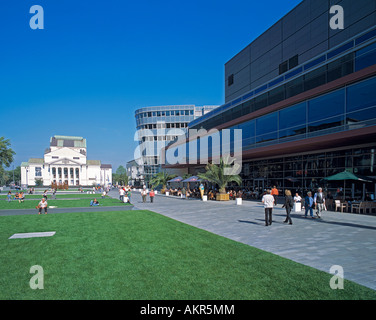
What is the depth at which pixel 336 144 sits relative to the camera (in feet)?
67.1

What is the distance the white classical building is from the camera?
11488 cm

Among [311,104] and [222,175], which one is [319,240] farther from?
[222,175]

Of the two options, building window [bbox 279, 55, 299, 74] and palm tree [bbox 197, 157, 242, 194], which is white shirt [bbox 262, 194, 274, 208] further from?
→ building window [bbox 279, 55, 299, 74]

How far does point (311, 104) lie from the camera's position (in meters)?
22.8

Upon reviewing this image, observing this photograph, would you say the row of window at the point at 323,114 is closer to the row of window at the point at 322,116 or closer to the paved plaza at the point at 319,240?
the row of window at the point at 322,116

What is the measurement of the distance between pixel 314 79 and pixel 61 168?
115 metres

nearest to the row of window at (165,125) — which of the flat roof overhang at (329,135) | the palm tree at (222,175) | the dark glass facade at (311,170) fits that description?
the dark glass facade at (311,170)

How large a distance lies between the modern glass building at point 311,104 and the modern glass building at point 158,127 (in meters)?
44.4

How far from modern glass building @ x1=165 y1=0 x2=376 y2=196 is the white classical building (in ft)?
301

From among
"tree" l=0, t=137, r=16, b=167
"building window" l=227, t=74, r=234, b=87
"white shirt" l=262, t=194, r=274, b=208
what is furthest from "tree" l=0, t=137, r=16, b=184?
"white shirt" l=262, t=194, r=274, b=208

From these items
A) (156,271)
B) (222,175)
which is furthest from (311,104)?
(156,271)

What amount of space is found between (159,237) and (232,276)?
15.6ft

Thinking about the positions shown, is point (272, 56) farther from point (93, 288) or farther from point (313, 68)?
point (93, 288)
